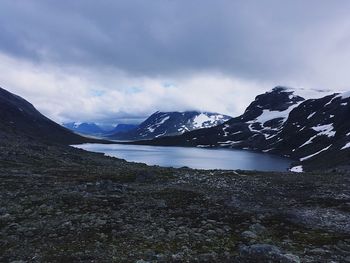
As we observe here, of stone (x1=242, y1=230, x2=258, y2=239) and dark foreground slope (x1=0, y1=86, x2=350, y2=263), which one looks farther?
stone (x1=242, y1=230, x2=258, y2=239)

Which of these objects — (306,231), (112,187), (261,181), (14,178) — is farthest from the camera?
(261,181)

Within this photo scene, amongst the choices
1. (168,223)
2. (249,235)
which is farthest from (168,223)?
(249,235)

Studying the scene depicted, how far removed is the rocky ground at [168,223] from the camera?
45.8ft

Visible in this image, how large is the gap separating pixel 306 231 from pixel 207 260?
6.84 m

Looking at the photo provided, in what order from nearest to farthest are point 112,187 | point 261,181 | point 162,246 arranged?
point 162,246
point 112,187
point 261,181

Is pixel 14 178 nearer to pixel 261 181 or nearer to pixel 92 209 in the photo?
pixel 92 209

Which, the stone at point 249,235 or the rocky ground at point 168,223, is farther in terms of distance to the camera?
the stone at point 249,235

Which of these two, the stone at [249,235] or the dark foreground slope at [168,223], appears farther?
the stone at [249,235]

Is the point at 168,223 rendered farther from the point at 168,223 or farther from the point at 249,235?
the point at 249,235

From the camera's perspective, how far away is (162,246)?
1482 cm

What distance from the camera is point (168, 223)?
1819 centimetres

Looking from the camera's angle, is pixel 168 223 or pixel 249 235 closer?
pixel 249 235

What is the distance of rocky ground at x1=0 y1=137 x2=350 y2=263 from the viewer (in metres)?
14.0

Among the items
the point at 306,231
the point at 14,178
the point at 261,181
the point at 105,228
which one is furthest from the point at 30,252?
the point at 261,181
